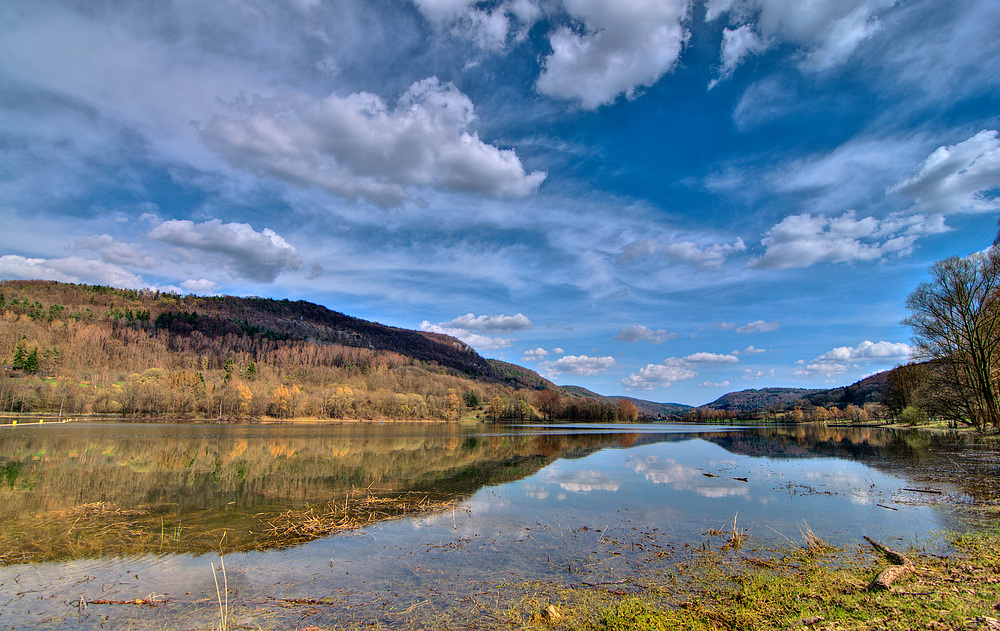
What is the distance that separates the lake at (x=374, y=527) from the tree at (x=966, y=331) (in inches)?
195

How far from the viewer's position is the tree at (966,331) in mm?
26391

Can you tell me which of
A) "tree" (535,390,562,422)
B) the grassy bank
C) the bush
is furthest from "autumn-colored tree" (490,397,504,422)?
the grassy bank

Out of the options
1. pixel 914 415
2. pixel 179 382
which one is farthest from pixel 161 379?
pixel 914 415

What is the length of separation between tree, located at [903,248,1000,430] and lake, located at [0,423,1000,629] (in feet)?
16.2

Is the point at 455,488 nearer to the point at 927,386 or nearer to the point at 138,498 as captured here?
the point at 138,498

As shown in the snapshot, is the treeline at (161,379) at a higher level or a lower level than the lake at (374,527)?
higher

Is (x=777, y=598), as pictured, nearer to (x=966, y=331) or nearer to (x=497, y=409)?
(x=966, y=331)

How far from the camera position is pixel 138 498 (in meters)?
18.8

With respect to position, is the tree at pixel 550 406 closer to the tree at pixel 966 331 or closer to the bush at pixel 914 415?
the bush at pixel 914 415

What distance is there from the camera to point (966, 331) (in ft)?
91.2

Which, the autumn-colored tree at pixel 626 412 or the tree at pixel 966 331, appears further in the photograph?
the autumn-colored tree at pixel 626 412

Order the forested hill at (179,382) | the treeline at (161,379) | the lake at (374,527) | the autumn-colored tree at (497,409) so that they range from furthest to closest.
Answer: the autumn-colored tree at (497,409), the forested hill at (179,382), the treeline at (161,379), the lake at (374,527)

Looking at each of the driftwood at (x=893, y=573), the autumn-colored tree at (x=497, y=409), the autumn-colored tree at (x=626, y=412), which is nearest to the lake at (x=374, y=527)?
the driftwood at (x=893, y=573)

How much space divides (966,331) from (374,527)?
37.6m
